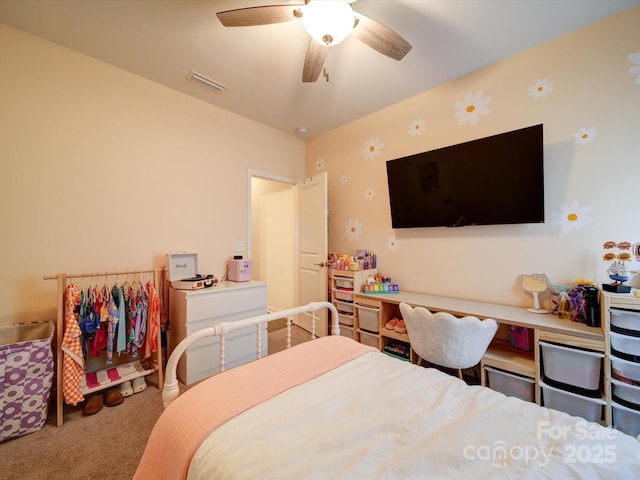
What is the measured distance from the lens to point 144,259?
Answer: 229 cm

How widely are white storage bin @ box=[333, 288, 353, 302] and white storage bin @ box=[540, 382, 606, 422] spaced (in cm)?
157

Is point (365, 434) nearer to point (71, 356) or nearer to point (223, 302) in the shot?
point (223, 302)

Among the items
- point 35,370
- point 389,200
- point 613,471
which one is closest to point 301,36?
point 389,200

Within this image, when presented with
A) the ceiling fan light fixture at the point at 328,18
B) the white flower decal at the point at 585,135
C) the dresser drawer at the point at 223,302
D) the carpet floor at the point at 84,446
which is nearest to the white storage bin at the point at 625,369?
the white flower decal at the point at 585,135

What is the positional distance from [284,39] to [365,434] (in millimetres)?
2383

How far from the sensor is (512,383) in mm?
1731

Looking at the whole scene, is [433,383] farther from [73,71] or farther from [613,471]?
[73,71]

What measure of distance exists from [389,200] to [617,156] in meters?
1.63

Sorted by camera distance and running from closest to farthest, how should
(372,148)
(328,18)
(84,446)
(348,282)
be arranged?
(328,18) → (84,446) → (348,282) → (372,148)

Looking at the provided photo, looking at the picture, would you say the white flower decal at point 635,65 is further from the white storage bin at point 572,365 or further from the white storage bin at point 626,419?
the white storage bin at point 626,419

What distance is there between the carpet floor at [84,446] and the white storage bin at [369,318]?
71.8 inches

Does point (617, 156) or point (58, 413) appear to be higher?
point (617, 156)

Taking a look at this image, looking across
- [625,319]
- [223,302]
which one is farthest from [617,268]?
[223,302]

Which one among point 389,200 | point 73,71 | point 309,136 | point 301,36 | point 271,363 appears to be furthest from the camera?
point 309,136
